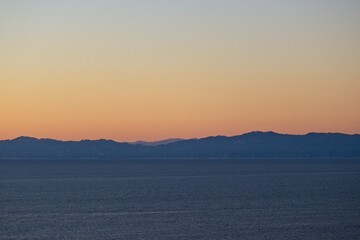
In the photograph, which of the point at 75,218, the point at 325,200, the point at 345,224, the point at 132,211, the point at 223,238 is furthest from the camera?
the point at 325,200

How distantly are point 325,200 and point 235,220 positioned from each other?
25967mm

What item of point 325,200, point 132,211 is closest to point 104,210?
point 132,211

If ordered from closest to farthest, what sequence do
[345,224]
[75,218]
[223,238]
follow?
1. [223,238]
2. [345,224]
3. [75,218]

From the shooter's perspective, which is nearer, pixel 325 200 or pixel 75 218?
pixel 75 218

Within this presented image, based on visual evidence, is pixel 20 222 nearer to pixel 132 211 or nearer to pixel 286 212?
pixel 132 211

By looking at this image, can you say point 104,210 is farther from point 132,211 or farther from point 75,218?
point 75,218

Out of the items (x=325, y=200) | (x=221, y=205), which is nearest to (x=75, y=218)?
(x=221, y=205)

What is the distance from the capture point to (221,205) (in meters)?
83.1

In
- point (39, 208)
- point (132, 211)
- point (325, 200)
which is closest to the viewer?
point (132, 211)

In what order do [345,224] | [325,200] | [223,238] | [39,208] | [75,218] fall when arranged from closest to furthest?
1. [223,238]
2. [345,224]
3. [75,218]
4. [39,208]
5. [325,200]

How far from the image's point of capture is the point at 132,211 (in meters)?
76.3

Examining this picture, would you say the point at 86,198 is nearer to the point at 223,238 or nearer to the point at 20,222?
the point at 20,222

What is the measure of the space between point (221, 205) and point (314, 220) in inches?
640

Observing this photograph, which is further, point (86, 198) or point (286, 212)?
point (86, 198)
